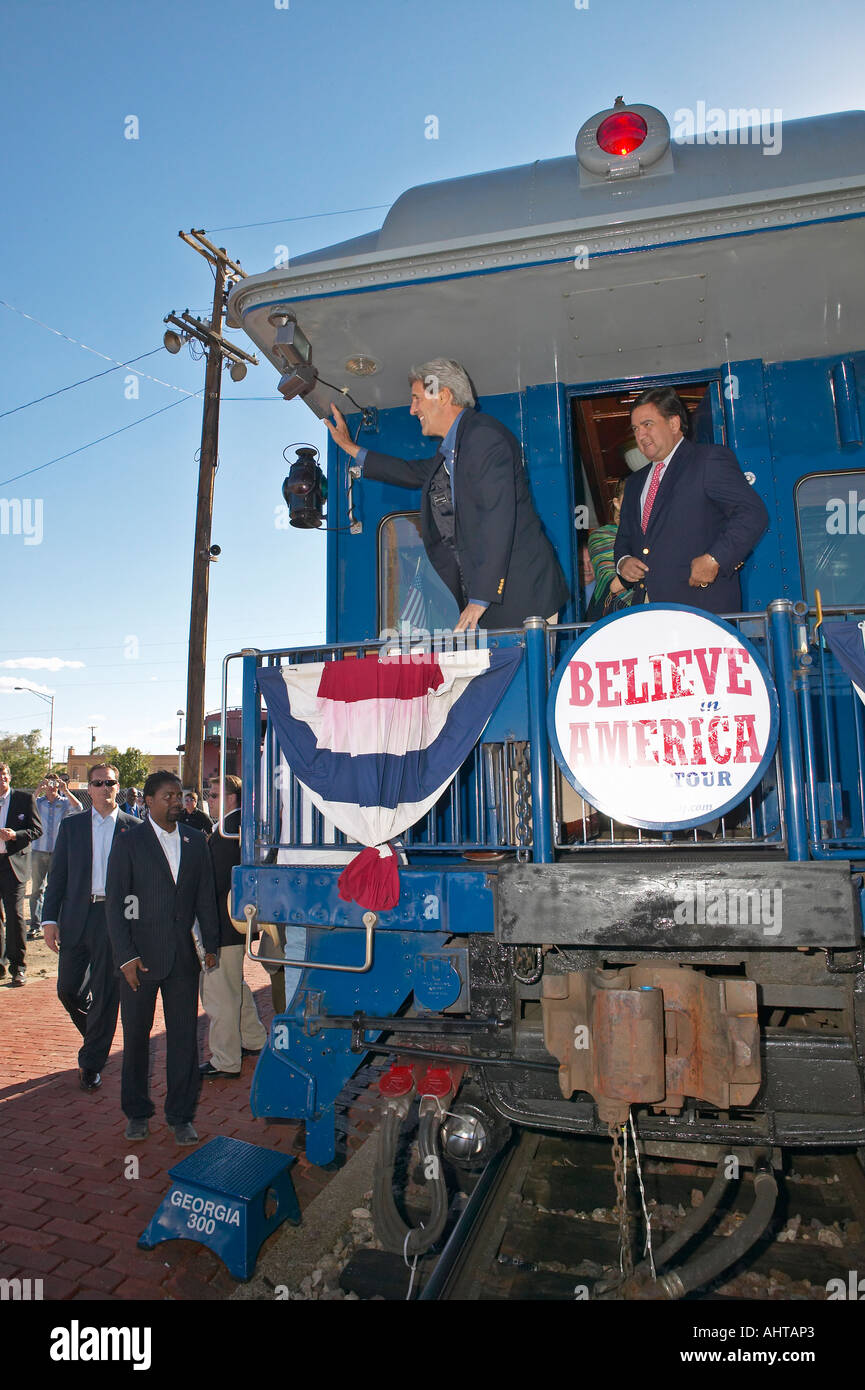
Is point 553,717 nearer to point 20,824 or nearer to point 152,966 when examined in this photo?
point 152,966

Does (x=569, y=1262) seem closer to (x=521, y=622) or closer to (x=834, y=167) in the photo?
(x=521, y=622)

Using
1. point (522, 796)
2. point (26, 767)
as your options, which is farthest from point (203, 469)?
point (26, 767)

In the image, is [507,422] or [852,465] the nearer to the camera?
[852,465]

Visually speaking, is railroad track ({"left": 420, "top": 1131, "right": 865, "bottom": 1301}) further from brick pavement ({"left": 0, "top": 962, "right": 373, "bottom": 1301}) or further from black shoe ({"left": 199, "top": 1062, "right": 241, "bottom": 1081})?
black shoe ({"left": 199, "top": 1062, "right": 241, "bottom": 1081})

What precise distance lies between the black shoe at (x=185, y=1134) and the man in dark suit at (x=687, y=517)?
3.89 m

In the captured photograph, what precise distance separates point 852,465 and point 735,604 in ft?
4.69

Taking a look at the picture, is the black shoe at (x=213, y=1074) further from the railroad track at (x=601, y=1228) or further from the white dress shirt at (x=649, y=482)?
the white dress shirt at (x=649, y=482)

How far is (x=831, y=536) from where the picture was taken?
461 cm

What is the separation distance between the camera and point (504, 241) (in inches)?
146

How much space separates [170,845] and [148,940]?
60 centimetres

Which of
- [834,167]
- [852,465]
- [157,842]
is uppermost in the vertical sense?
[834,167]

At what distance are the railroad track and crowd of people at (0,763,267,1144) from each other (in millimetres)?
1970

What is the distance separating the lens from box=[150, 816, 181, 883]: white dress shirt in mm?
5156
